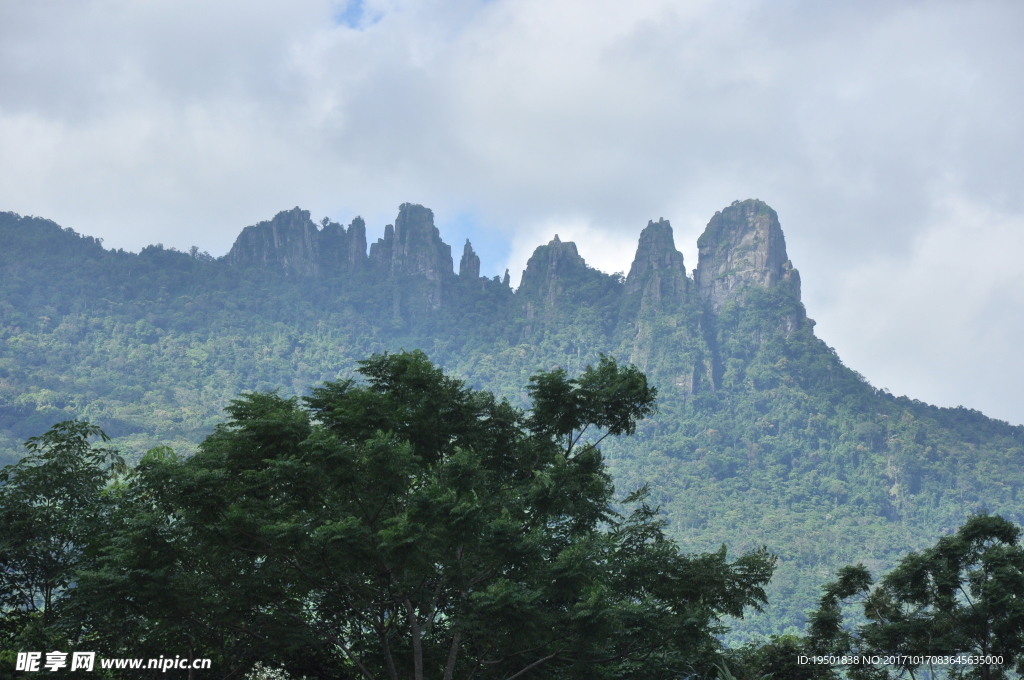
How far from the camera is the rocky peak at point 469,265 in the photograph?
189 metres

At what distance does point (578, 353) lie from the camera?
162 metres

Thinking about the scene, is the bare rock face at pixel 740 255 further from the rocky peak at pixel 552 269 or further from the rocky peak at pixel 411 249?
the rocky peak at pixel 411 249

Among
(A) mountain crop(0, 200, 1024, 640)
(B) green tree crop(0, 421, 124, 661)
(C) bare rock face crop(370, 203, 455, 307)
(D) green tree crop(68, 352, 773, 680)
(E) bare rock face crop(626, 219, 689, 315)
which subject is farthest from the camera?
(C) bare rock face crop(370, 203, 455, 307)

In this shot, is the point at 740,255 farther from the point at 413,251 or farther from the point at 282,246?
the point at 282,246

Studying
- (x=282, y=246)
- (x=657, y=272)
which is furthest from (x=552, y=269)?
(x=282, y=246)

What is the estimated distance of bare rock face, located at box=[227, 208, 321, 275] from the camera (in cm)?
17638

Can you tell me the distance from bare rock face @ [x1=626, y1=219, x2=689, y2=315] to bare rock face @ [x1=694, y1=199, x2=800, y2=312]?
997 cm

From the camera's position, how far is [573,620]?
42.1 ft

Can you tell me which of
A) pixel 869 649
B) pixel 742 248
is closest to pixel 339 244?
pixel 742 248

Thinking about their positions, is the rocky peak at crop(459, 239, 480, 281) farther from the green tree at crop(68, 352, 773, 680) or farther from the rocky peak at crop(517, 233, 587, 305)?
the green tree at crop(68, 352, 773, 680)

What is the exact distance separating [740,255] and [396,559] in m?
166

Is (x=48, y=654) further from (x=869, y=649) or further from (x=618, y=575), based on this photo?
(x=869, y=649)

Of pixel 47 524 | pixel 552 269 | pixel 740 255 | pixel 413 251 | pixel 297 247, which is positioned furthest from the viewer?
pixel 413 251

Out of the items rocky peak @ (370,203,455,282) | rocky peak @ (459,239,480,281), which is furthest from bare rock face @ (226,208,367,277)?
rocky peak @ (459,239,480,281)
